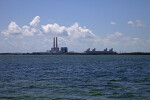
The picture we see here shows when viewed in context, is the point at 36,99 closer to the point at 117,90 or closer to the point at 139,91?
the point at 117,90

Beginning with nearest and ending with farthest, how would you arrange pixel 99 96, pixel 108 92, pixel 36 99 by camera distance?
pixel 36 99 → pixel 99 96 → pixel 108 92

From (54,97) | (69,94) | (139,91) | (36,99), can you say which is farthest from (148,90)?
(36,99)

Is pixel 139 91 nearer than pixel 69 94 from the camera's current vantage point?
No

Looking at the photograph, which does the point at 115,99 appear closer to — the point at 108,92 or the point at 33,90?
the point at 108,92

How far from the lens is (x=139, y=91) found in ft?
70.2

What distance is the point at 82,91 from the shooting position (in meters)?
21.4

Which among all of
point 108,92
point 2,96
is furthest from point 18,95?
point 108,92

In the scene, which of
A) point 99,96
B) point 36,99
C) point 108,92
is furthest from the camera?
point 108,92

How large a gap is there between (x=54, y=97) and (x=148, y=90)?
28.1 feet

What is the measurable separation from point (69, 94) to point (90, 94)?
171 centimetres

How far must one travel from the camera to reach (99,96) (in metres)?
19.4

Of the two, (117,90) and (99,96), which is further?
(117,90)

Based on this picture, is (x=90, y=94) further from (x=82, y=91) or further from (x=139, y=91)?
(x=139, y=91)

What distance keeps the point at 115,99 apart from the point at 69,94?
3.88 m
